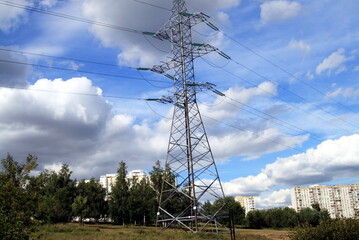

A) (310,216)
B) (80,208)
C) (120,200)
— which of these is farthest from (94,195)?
(310,216)

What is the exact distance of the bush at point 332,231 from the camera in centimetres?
1930

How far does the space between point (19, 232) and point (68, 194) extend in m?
67.8

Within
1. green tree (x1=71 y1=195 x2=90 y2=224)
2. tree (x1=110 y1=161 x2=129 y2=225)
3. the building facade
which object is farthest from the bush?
the building facade

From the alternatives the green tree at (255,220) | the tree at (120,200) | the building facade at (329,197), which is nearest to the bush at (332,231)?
the tree at (120,200)

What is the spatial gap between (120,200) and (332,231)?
6564 centimetres

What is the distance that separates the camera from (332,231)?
19719 mm

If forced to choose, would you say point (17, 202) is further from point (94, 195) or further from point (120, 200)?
point (94, 195)

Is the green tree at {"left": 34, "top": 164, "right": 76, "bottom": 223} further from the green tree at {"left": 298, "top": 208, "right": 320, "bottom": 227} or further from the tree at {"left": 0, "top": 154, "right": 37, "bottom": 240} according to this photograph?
the green tree at {"left": 298, "top": 208, "right": 320, "bottom": 227}

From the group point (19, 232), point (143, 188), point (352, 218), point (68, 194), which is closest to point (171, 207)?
point (143, 188)

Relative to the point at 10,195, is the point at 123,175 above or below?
above

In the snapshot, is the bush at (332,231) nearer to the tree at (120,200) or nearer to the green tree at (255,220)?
the tree at (120,200)

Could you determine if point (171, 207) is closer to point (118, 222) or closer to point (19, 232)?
point (118, 222)

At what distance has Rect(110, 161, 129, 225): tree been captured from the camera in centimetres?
7894

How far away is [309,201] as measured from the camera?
19088 cm
